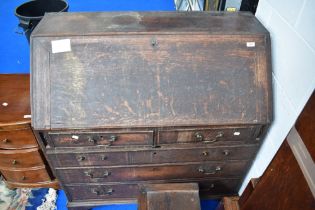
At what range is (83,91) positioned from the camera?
1248 mm

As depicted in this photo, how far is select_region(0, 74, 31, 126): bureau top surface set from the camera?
4.84 ft

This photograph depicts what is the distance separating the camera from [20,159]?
5.46 feet

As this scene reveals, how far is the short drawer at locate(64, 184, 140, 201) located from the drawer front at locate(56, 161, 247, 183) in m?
0.07

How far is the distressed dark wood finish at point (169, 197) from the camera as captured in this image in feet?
4.54

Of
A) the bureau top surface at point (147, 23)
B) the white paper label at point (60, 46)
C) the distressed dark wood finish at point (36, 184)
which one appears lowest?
the distressed dark wood finish at point (36, 184)

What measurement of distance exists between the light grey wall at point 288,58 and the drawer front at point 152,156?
17 cm

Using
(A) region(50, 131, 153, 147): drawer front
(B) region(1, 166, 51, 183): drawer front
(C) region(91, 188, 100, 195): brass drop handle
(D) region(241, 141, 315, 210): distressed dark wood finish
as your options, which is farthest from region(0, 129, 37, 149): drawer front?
(D) region(241, 141, 315, 210): distressed dark wood finish

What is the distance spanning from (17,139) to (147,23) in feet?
3.33

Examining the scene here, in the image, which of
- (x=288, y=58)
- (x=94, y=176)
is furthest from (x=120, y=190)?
(x=288, y=58)

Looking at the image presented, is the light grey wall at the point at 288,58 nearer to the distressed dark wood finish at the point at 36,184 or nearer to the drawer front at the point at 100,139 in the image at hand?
the drawer front at the point at 100,139

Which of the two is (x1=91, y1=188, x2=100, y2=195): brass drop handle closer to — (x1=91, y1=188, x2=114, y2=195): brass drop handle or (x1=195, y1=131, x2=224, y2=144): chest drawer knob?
(x1=91, y1=188, x2=114, y2=195): brass drop handle

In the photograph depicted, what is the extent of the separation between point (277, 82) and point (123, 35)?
31.9 inches

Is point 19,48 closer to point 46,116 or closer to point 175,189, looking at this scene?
point 46,116

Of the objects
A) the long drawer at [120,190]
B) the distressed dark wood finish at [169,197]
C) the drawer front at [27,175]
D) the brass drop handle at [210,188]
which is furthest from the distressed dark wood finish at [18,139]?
the brass drop handle at [210,188]
